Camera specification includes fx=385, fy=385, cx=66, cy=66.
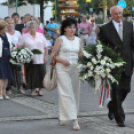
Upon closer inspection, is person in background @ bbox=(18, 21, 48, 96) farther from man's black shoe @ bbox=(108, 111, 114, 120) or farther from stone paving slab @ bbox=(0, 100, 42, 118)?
man's black shoe @ bbox=(108, 111, 114, 120)

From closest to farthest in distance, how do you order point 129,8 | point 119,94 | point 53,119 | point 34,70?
point 119,94 < point 53,119 < point 34,70 < point 129,8

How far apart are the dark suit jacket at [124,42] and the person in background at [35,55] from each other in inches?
119

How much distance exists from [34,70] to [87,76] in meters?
3.46

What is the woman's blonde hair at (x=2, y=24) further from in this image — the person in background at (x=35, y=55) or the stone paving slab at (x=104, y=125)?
the stone paving slab at (x=104, y=125)

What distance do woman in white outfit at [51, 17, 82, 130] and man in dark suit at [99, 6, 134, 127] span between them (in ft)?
1.73

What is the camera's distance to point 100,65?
591 centimetres

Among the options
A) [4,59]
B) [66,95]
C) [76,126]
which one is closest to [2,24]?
[4,59]

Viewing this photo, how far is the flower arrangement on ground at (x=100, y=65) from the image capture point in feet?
19.3

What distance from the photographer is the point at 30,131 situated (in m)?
5.95

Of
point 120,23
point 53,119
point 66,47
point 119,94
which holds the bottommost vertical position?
point 53,119

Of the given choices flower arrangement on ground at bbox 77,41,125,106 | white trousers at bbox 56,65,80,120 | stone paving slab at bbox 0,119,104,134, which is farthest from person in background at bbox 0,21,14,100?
flower arrangement on ground at bbox 77,41,125,106

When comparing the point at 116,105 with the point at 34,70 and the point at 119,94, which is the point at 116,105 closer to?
the point at 119,94

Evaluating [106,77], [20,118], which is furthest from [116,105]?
[20,118]

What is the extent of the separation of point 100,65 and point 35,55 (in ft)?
11.1
